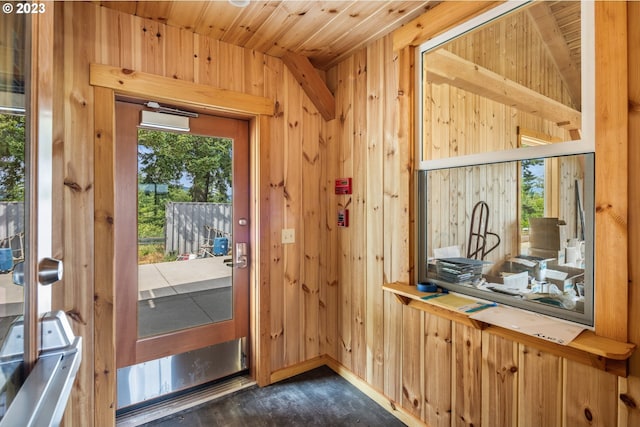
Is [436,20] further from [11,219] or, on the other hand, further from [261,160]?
[11,219]

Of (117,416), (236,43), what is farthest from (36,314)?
(236,43)

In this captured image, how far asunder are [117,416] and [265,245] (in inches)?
58.4

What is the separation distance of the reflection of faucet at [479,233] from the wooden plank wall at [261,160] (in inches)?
47.8

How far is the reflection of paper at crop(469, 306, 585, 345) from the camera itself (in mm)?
1287

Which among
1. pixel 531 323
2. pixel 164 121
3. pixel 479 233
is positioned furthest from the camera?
pixel 164 121

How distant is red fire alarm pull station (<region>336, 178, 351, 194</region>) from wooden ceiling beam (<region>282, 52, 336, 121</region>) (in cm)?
57

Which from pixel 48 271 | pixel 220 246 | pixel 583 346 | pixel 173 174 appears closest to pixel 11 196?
pixel 48 271

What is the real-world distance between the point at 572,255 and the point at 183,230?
2296mm

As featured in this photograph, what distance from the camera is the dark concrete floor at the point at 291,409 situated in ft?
6.77

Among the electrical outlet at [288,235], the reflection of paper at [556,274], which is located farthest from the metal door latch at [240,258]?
the reflection of paper at [556,274]

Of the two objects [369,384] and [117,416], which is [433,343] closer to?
[369,384]

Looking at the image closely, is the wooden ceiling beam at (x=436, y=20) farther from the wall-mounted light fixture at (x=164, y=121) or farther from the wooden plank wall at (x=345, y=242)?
the wall-mounted light fixture at (x=164, y=121)

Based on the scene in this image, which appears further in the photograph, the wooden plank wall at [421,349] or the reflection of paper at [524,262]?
the reflection of paper at [524,262]

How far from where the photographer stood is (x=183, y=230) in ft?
7.41
